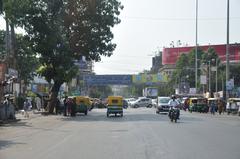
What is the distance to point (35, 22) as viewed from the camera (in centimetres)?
5309

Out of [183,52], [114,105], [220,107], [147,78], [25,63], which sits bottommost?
[220,107]

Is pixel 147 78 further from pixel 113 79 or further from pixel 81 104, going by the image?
pixel 81 104

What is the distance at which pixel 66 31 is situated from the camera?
5522 centimetres

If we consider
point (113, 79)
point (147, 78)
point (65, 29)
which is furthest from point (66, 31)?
point (147, 78)

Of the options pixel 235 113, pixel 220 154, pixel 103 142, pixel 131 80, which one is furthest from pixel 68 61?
pixel 131 80

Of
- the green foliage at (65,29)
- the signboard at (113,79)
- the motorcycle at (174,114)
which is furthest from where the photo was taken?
the signboard at (113,79)

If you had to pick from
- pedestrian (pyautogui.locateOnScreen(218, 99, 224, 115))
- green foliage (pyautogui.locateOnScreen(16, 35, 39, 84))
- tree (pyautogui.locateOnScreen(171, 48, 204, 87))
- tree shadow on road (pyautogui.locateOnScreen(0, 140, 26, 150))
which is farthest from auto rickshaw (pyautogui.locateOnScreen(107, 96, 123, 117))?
tree (pyautogui.locateOnScreen(171, 48, 204, 87))

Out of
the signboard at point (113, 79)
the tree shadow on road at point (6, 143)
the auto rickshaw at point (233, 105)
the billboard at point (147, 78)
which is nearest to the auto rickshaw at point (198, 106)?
the auto rickshaw at point (233, 105)

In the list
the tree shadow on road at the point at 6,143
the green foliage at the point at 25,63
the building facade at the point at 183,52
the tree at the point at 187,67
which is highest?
the building facade at the point at 183,52

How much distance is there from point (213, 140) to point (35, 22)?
33762 mm

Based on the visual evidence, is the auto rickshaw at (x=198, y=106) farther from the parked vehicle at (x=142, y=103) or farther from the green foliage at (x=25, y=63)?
the parked vehicle at (x=142, y=103)

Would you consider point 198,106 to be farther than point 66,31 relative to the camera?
Yes

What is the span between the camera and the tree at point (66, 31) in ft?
173

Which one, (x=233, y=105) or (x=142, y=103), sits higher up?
(x=142, y=103)
